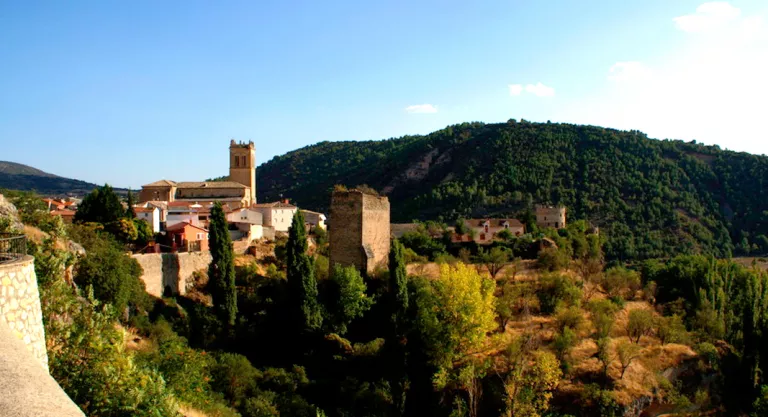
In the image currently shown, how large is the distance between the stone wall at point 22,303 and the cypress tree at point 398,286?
684 inches

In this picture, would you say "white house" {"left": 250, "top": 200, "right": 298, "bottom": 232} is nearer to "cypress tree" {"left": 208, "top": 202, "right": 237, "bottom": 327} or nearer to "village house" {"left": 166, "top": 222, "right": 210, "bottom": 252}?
"village house" {"left": 166, "top": 222, "right": 210, "bottom": 252}

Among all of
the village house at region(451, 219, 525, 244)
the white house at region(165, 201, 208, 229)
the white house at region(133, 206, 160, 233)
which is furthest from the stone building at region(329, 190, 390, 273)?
the village house at region(451, 219, 525, 244)

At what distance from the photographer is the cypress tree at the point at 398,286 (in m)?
22.8

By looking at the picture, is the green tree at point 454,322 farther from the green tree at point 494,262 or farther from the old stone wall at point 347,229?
the green tree at point 494,262

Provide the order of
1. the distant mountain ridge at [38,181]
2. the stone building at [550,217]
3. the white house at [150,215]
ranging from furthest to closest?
the distant mountain ridge at [38,181] → the stone building at [550,217] → the white house at [150,215]

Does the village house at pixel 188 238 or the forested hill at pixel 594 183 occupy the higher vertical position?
the forested hill at pixel 594 183

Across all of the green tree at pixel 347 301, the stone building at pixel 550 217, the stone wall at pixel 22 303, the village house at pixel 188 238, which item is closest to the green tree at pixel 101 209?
the village house at pixel 188 238

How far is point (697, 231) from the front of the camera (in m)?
62.2

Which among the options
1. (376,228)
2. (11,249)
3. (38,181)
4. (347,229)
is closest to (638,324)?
(376,228)

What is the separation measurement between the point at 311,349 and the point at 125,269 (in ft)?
25.7

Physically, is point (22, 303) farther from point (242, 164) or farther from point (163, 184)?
point (242, 164)

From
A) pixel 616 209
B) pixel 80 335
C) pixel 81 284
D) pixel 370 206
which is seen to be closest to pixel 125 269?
pixel 81 284

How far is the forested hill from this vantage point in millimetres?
63219

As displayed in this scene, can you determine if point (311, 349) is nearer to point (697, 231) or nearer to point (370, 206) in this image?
point (370, 206)
